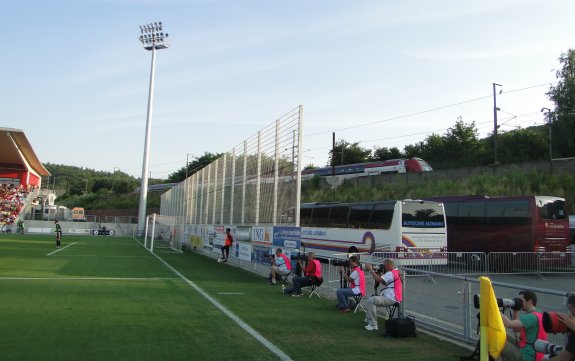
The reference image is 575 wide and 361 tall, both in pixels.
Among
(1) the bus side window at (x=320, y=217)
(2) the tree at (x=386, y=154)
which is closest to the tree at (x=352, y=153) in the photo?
(2) the tree at (x=386, y=154)

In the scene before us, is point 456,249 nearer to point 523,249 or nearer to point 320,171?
point 523,249

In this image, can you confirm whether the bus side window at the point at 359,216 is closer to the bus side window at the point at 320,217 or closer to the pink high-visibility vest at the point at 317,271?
the bus side window at the point at 320,217

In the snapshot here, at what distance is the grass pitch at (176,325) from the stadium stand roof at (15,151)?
13.6m

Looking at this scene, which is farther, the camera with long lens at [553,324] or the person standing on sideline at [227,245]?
the person standing on sideline at [227,245]

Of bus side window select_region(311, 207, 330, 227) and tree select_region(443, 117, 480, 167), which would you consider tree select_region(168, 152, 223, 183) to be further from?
bus side window select_region(311, 207, 330, 227)

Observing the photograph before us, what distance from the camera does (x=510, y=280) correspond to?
59.9 ft

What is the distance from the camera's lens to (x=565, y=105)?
1734 inches

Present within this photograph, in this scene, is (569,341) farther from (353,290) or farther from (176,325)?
(353,290)

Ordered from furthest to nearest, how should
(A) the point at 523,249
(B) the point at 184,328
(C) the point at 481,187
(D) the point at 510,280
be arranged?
(C) the point at 481,187, (A) the point at 523,249, (D) the point at 510,280, (B) the point at 184,328

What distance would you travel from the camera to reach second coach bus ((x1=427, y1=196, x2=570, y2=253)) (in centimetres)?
2139

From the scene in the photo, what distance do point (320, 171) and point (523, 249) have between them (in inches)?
1576

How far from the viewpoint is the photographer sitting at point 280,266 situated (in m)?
15.4

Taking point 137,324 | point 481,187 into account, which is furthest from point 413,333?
point 481,187

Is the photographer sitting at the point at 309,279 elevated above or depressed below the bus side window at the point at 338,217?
below
